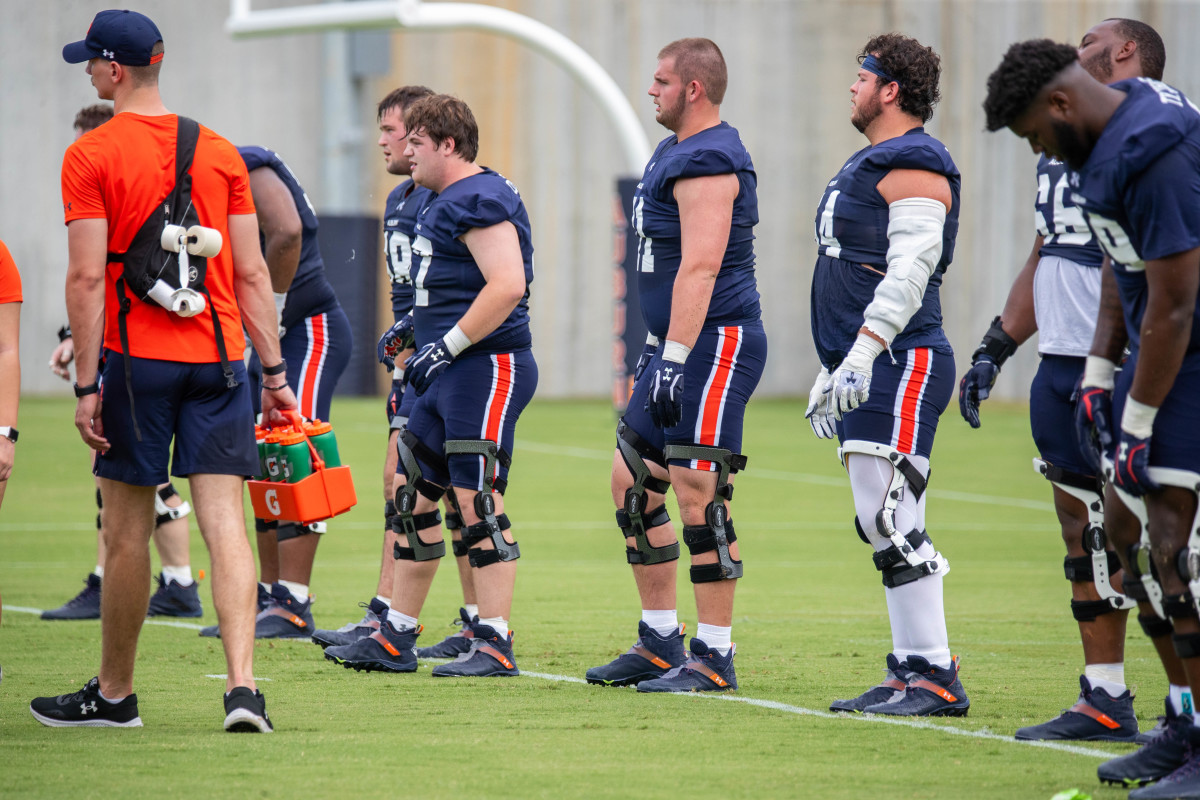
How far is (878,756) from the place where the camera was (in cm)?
439

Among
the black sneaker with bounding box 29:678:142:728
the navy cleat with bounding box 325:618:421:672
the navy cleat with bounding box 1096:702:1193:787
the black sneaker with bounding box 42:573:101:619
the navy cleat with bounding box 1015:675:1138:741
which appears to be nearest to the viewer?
the navy cleat with bounding box 1096:702:1193:787

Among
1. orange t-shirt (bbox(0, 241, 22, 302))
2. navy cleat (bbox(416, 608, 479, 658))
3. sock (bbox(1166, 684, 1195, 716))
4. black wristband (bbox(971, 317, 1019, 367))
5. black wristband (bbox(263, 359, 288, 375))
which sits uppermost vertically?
orange t-shirt (bbox(0, 241, 22, 302))

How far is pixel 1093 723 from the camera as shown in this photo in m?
4.67

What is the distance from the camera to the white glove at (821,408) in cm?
502

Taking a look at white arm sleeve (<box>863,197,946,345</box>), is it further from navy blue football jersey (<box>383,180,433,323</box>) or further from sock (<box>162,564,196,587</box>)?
sock (<box>162,564,196,587</box>)

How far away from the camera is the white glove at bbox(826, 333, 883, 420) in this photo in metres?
4.90

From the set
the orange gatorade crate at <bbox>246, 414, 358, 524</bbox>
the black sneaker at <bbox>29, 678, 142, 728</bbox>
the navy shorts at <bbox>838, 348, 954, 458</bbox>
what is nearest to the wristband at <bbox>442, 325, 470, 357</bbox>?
the orange gatorade crate at <bbox>246, 414, 358, 524</bbox>

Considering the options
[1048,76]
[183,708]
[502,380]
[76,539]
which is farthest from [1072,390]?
[76,539]

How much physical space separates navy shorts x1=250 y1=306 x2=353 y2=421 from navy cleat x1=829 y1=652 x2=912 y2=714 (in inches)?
122

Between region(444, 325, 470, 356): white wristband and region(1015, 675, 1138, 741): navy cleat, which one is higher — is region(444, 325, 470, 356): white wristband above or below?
above

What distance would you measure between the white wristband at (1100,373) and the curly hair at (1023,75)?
733mm

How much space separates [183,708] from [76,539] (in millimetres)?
5822

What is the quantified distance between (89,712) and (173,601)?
2767 mm

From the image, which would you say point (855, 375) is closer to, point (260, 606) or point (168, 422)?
point (168, 422)
